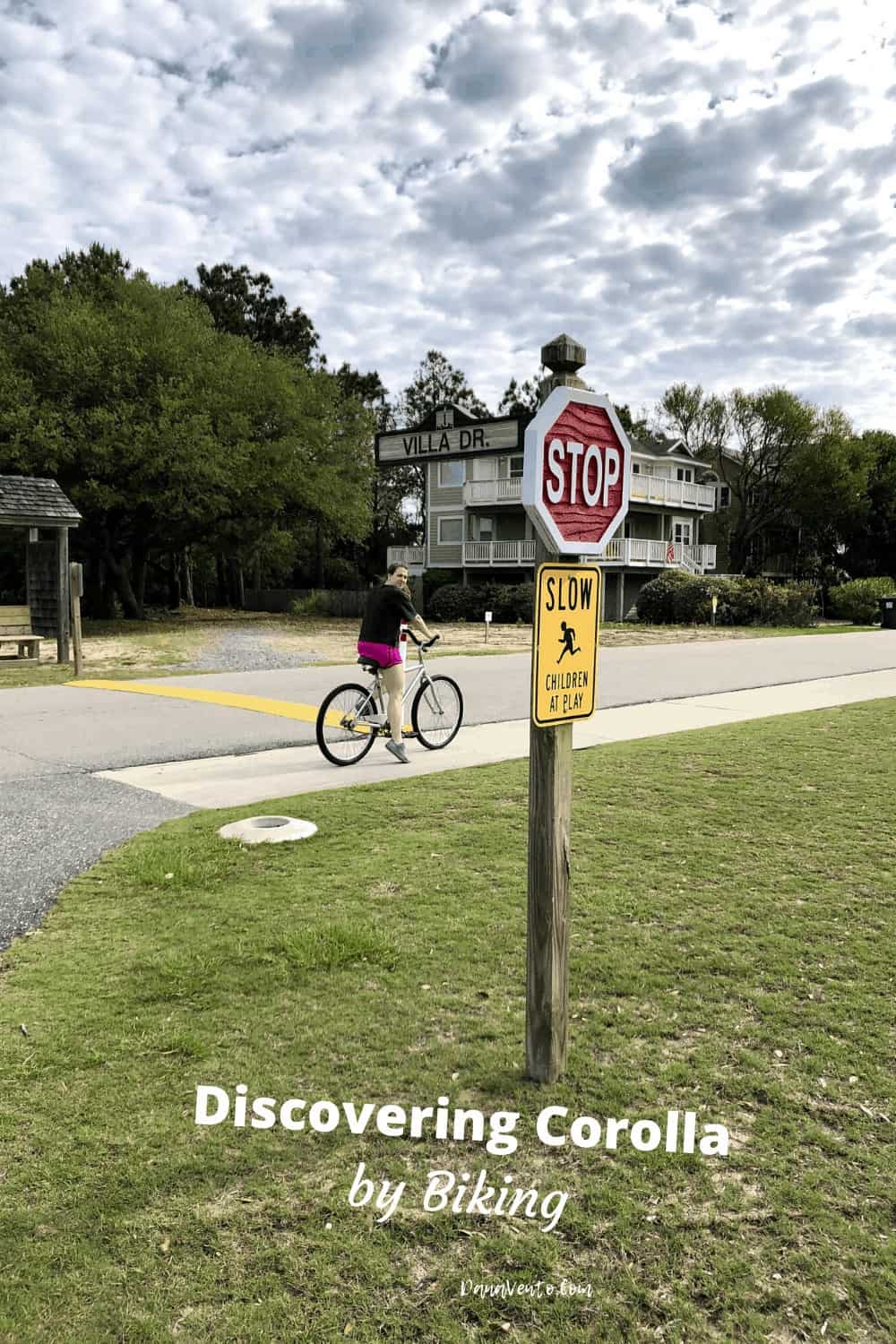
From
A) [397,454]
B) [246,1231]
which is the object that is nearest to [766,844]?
[397,454]

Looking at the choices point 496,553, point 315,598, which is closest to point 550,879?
point 496,553

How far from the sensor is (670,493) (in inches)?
1770

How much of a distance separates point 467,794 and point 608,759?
70.7 inches

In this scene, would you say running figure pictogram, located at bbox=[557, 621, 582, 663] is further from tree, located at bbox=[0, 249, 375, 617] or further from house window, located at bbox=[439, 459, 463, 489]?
house window, located at bbox=[439, 459, 463, 489]

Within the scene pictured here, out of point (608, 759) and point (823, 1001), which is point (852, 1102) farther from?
point (608, 759)

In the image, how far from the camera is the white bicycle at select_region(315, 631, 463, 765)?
8.62 meters

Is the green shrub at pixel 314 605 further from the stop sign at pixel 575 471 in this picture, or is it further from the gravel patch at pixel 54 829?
the stop sign at pixel 575 471

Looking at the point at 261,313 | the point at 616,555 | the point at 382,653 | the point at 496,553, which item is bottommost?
the point at 382,653

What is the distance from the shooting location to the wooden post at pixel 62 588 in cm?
2039

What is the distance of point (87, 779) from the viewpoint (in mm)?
8008

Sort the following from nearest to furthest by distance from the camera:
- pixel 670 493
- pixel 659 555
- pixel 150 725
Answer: pixel 150 725
pixel 659 555
pixel 670 493

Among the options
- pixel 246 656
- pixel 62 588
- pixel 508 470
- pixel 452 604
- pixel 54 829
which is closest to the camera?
pixel 54 829

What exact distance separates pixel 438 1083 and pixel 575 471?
1.97m

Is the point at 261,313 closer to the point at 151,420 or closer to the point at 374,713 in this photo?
the point at 151,420
